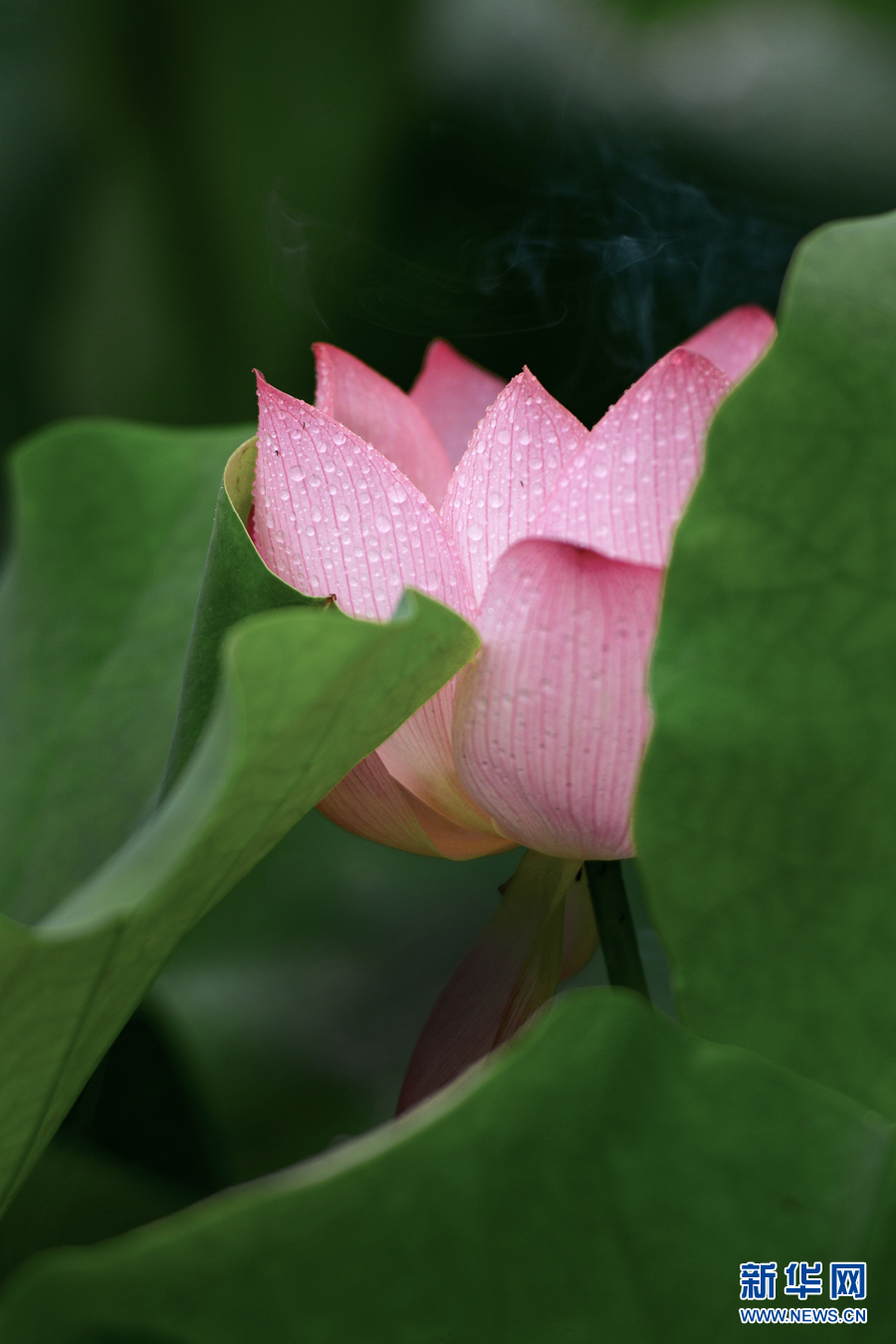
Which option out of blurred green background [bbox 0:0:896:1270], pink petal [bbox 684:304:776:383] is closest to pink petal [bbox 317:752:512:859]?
pink petal [bbox 684:304:776:383]

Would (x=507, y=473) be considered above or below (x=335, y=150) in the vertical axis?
below

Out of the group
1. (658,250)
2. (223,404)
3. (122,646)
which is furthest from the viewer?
(223,404)

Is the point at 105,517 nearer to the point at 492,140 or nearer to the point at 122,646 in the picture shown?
A: the point at 122,646

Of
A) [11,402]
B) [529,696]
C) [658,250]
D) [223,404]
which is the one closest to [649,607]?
[529,696]

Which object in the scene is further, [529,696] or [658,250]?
[658,250]

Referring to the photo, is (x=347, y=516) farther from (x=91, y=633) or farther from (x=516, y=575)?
(x=91, y=633)

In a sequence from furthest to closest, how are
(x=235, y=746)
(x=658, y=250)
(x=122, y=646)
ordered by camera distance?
(x=658, y=250)
(x=122, y=646)
(x=235, y=746)

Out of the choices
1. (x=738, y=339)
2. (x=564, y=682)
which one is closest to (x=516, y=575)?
(x=564, y=682)

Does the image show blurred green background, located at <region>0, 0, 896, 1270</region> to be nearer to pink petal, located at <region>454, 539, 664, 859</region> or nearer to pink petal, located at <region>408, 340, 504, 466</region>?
pink petal, located at <region>408, 340, 504, 466</region>

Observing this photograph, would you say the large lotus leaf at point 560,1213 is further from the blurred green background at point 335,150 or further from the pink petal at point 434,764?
the blurred green background at point 335,150
